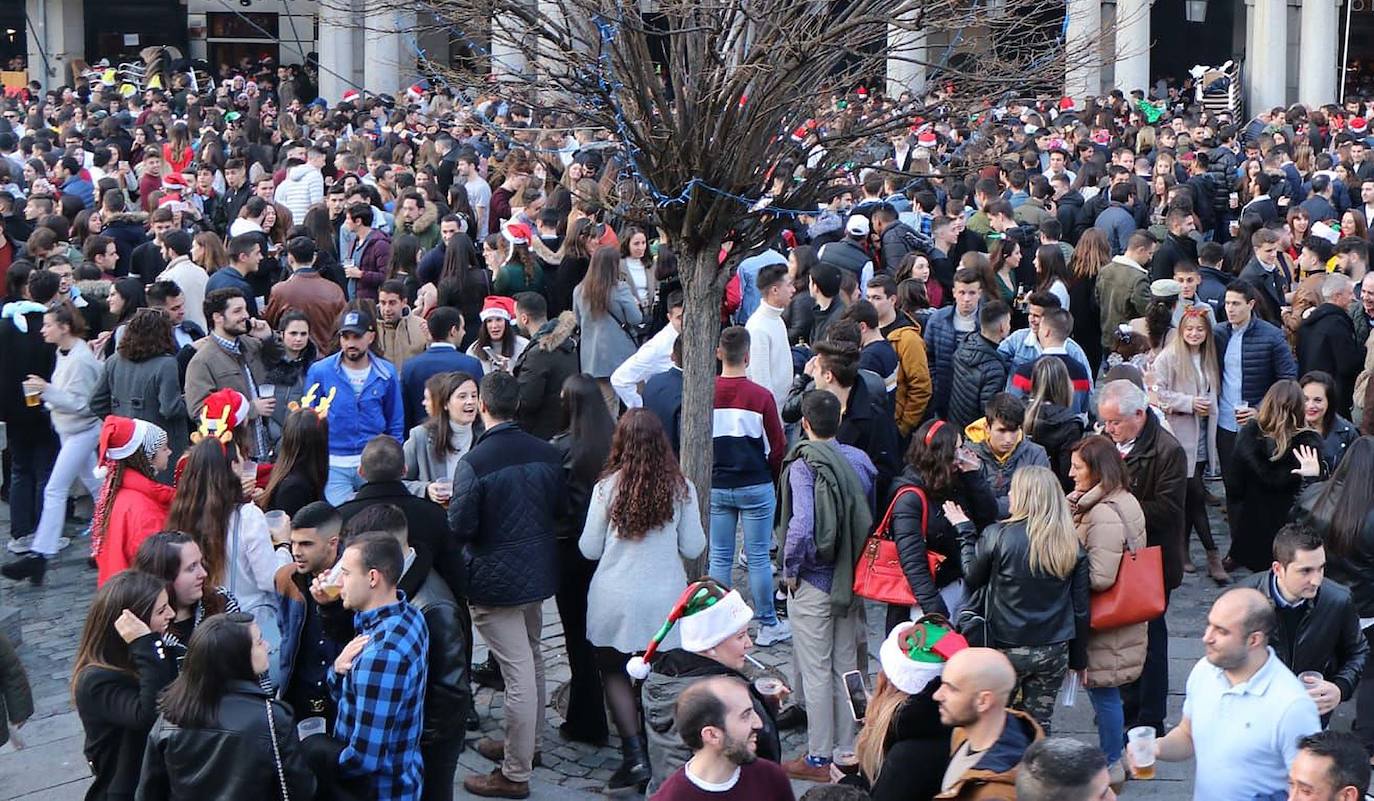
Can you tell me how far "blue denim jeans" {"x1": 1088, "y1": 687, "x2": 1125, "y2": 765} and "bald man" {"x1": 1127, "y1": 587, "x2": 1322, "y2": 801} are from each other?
1.61 m

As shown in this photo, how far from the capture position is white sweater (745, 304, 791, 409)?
10.0 meters

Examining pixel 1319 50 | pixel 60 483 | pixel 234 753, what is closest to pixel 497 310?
pixel 60 483

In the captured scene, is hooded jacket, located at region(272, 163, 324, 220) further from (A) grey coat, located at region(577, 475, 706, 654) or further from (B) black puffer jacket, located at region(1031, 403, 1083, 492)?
(A) grey coat, located at region(577, 475, 706, 654)

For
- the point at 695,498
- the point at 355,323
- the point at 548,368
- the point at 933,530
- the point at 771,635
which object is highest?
the point at 355,323

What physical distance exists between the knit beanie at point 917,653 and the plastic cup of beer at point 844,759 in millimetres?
1987

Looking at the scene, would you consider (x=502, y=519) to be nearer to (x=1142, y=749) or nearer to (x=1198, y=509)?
(x=1142, y=749)

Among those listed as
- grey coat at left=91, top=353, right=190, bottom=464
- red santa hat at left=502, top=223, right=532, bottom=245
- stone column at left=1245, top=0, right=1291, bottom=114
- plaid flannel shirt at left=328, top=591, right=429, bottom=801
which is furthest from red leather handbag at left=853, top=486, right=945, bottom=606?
stone column at left=1245, top=0, right=1291, bottom=114

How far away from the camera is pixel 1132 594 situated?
716 cm

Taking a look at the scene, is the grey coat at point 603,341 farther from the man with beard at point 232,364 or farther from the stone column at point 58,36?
the stone column at point 58,36

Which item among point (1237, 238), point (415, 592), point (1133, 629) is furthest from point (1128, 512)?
point (1237, 238)

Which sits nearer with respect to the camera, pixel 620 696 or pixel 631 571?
pixel 631 571

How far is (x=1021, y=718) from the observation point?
5207mm

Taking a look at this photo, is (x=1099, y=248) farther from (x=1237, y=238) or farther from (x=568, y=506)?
(x=568, y=506)

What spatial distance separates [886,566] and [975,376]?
2.94 meters
